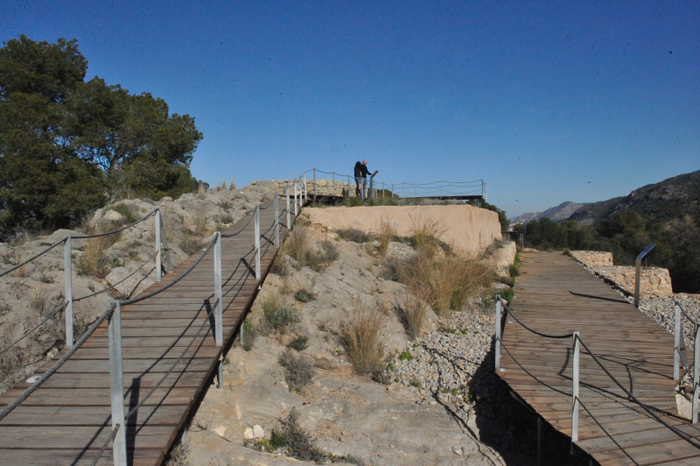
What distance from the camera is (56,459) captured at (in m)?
3.06

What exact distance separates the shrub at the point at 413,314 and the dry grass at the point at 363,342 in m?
1.09

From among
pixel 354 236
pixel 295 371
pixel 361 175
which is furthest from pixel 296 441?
pixel 361 175

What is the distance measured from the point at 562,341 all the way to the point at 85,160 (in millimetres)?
19442

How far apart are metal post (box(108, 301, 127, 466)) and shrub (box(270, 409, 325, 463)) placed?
2.61 m

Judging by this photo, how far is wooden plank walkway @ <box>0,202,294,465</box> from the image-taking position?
3.24 m

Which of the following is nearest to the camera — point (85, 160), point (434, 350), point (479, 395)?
point (479, 395)

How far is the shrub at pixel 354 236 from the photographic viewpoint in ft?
48.0

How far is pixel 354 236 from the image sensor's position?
578 inches

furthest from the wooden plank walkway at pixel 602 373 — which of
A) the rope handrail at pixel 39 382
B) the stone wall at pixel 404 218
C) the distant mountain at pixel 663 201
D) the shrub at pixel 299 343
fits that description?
the distant mountain at pixel 663 201

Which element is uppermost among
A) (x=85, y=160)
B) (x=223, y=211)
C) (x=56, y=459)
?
(x=85, y=160)

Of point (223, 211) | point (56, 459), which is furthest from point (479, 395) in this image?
point (223, 211)

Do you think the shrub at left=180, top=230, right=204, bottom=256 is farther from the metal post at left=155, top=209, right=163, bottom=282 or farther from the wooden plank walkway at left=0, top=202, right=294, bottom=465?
the wooden plank walkway at left=0, top=202, right=294, bottom=465

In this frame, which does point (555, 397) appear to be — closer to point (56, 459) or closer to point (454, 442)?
point (454, 442)

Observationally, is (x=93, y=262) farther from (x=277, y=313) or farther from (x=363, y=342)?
(x=363, y=342)
